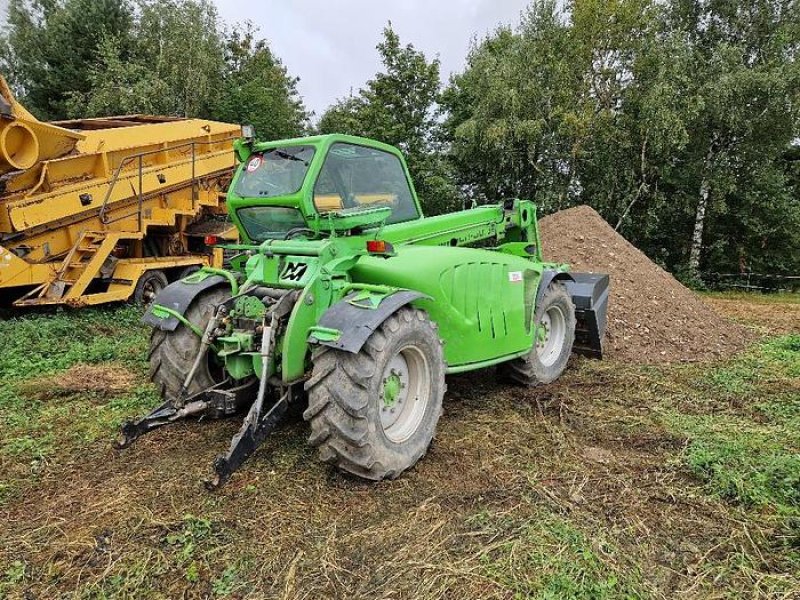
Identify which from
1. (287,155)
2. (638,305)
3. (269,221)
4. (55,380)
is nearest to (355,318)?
(269,221)

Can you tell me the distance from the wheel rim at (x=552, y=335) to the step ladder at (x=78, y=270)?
6158 mm

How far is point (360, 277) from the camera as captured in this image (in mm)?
4031

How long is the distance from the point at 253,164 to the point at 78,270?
4709 mm

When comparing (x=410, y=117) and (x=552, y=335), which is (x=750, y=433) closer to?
(x=552, y=335)

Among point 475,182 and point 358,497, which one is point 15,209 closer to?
point 358,497

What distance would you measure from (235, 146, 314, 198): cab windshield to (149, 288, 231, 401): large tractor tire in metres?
0.99

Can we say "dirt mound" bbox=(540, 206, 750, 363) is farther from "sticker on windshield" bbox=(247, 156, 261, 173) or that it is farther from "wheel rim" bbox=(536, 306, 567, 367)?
"sticker on windshield" bbox=(247, 156, 261, 173)

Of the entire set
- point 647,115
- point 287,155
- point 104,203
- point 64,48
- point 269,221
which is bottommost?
point 269,221

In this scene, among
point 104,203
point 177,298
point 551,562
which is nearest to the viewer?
point 551,562

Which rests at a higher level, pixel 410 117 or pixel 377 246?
pixel 410 117

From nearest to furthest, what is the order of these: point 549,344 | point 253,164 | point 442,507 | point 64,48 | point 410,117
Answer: point 442,507
point 253,164
point 549,344
point 410,117
point 64,48

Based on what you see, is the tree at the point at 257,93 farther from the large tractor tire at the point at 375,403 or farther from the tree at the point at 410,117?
the large tractor tire at the point at 375,403

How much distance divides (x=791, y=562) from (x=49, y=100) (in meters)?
25.3

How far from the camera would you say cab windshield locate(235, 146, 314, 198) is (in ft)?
13.9
